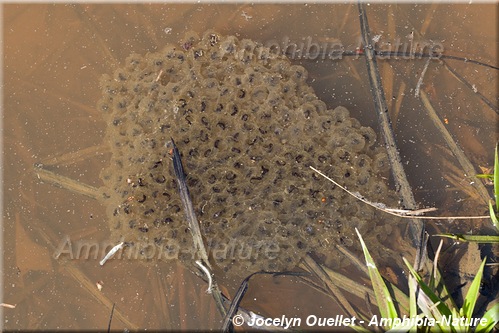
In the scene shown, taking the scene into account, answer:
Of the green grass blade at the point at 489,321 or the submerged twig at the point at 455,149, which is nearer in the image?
the green grass blade at the point at 489,321

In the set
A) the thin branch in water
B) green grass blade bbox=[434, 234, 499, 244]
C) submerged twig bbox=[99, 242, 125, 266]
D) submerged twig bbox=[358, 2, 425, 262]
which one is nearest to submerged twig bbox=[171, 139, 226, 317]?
submerged twig bbox=[99, 242, 125, 266]

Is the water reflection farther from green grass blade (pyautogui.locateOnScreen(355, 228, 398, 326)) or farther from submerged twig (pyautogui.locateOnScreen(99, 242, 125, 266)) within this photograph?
green grass blade (pyautogui.locateOnScreen(355, 228, 398, 326))

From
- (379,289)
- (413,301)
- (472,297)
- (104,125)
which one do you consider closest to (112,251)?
(104,125)

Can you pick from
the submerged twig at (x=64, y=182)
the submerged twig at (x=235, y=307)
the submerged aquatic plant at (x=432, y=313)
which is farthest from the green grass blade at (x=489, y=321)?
the submerged twig at (x=64, y=182)

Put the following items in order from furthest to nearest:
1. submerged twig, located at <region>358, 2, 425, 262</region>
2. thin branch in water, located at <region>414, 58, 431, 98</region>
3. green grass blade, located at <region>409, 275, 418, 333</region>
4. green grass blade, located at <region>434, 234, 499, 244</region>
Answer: thin branch in water, located at <region>414, 58, 431, 98</region> < submerged twig, located at <region>358, 2, 425, 262</region> < green grass blade, located at <region>434, 234, 499, 244</region> < green grass blade, located at <region>409, 275, 418, 333</region>

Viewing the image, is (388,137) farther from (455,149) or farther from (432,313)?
(432,313)

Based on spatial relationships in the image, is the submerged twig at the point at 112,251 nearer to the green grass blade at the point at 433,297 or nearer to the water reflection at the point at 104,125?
the water reflection at the point at 104,125
